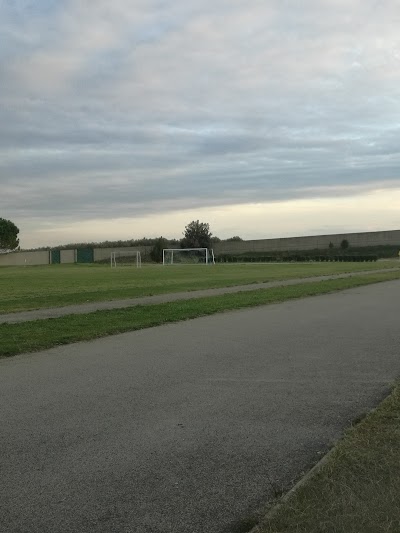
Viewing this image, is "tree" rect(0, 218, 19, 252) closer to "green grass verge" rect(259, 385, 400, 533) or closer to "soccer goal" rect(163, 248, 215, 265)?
"soccer goal" rect(163, 248, 215, 265)

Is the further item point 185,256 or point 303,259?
point 185,256

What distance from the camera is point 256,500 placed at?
13.6 ft

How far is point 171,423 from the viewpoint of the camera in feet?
19.6

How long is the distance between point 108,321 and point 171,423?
873 cm

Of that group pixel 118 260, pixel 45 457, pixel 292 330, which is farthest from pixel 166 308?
pixel 118 260

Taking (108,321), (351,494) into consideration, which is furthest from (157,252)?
(351,494)

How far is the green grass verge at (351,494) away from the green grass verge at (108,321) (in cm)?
698

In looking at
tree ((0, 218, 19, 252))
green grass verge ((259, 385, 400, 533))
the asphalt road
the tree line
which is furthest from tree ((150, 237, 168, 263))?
green grass verge ((259, 385, 400, 533))

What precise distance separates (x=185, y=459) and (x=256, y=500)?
3.13 ft

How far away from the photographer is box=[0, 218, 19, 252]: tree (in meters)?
124

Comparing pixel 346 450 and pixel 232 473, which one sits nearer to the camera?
pixel 232 473

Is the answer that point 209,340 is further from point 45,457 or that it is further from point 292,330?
point 45,457

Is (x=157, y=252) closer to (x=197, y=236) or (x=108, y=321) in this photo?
(x=197, y=236)

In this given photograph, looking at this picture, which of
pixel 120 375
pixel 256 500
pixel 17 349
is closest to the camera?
pixel 256 500
